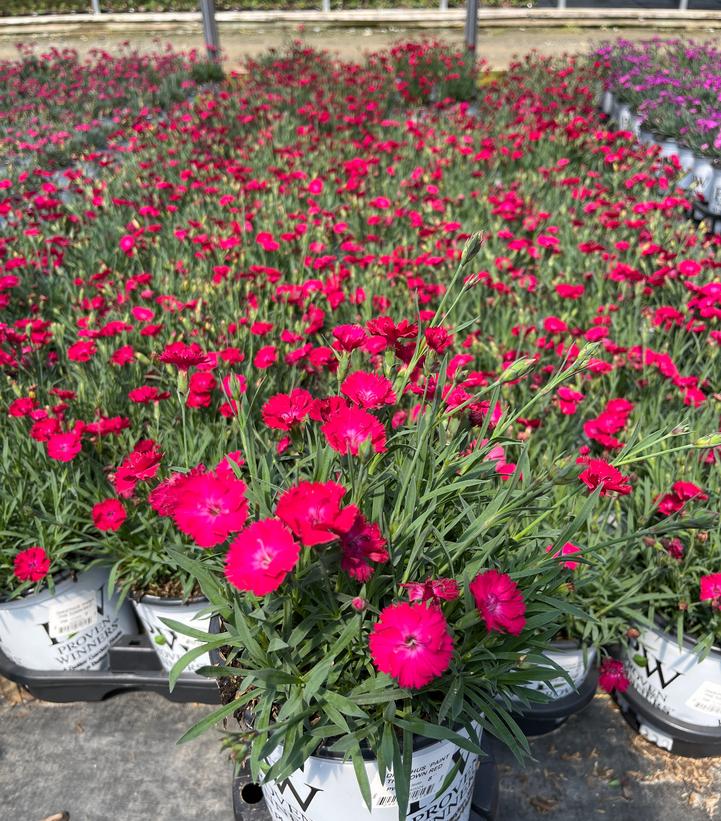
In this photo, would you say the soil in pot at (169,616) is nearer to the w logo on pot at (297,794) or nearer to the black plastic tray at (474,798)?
the black plastic tray at (474,798)

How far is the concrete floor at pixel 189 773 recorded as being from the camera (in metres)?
1.66

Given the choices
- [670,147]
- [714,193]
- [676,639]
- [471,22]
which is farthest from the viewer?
[471,22]

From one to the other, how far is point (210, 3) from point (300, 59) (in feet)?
4.10

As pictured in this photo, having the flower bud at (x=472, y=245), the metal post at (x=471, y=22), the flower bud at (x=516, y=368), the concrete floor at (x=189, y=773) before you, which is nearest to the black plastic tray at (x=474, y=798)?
the concrete floor at (x=189, y=773)

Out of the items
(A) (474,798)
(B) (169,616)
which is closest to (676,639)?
(A) (474,798)

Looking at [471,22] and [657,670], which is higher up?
[471,22]

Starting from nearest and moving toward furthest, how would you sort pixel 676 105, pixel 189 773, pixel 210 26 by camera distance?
pixel 189 773 → pixel 676 105 → pixel 210 26

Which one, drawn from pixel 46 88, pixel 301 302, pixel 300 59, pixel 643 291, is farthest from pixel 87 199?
pixel 300 59

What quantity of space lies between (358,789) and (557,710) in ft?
2.65

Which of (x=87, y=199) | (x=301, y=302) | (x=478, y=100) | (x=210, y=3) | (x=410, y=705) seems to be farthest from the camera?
(x=210, y=3)

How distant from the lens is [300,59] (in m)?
8.52

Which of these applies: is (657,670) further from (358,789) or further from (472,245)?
(472,245)

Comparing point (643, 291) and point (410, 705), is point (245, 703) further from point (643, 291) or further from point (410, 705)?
point (643, 291)

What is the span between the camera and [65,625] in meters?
1.83
